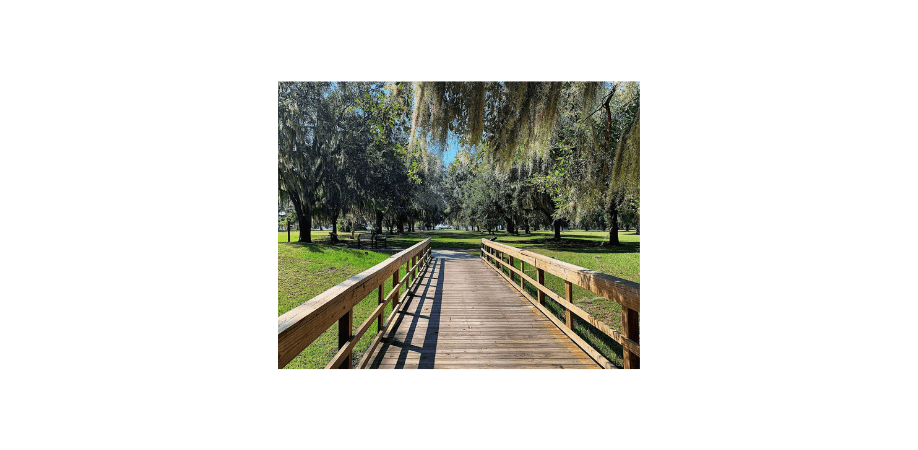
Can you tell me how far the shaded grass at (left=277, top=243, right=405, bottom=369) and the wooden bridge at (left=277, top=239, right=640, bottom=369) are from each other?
415mm

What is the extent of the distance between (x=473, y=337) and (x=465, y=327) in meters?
0.24

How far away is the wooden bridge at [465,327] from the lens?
1.45 metres

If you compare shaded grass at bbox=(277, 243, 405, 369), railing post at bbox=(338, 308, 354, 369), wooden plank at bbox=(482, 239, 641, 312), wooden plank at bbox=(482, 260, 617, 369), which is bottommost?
shaded grass at bbox=(277, 243, 405, 369)

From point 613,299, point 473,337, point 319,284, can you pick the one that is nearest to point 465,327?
point 473,337

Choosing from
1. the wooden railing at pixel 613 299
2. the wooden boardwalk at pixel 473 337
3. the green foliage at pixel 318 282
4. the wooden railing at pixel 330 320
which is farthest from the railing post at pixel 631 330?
the green foliage at pixel 318 282

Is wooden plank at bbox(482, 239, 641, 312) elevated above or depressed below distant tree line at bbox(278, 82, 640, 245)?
→ below

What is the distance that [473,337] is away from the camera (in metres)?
2.51

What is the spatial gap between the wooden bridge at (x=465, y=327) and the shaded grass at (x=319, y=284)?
41 centimetres

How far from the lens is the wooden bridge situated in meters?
1.45

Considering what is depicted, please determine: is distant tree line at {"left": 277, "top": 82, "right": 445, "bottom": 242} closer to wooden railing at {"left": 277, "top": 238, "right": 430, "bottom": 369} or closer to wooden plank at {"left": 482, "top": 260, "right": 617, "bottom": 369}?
wooden plank at {"left": 482, "top": 260, "right": 617, "bottom": 369}

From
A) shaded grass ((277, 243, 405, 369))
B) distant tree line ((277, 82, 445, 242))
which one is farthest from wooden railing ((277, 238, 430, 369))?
distant tree line ((277, 82, 445, 242))
